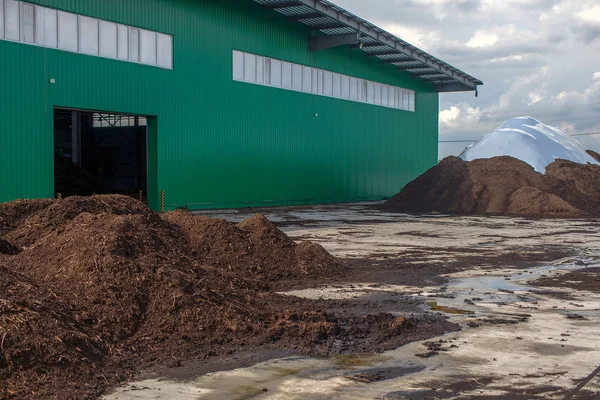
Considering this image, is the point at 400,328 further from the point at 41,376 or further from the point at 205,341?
the point at 41,376

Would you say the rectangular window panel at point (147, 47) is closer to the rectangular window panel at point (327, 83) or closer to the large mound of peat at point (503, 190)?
the rectangular window panel at point (327, 83)

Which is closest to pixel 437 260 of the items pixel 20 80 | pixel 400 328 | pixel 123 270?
pixel 400 328

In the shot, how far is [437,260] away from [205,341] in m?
8.63

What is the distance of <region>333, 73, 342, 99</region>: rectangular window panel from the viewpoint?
40412 mm

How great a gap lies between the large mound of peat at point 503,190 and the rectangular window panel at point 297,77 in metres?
7.97

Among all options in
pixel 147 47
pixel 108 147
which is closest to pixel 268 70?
pixel 147 47

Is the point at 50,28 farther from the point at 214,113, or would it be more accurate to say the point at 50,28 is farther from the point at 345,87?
the point at 345,87

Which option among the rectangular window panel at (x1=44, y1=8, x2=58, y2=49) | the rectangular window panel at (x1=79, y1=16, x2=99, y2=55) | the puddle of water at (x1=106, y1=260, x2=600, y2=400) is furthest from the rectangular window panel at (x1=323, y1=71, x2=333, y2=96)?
the puddle of water at (x1=106, y1=260, x2=600, y2=400)

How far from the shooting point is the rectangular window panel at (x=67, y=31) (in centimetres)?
2414

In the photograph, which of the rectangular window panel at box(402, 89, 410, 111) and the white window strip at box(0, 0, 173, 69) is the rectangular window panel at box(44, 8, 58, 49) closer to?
the white window strip at box(0, 0, 173, 69)

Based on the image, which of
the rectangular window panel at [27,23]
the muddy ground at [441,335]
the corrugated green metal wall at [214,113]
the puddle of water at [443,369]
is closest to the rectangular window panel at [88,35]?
the corrugated green metal wall at [214,113]

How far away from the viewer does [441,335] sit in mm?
7797

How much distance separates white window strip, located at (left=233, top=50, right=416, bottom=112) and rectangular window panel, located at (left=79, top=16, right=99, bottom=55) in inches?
341

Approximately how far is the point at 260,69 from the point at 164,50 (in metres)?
6.77
